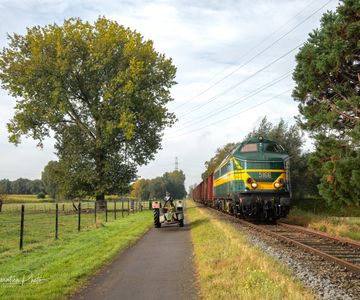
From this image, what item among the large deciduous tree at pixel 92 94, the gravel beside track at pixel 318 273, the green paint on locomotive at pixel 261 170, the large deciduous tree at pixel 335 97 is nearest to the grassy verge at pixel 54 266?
the gravel beside track at pixel 318 273

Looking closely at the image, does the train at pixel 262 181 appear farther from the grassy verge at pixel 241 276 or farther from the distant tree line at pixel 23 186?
the distant tree line at pixel 23 186

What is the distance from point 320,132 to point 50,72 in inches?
1028

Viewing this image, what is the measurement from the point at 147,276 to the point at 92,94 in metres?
29.0

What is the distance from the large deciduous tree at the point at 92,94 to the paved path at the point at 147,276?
22359mm

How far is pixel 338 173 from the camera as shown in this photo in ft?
49.0

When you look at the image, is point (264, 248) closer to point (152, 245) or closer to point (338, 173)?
point (152, 245)

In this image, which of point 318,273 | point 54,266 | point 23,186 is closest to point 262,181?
point 318,273

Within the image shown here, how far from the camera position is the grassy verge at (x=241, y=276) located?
6.22m

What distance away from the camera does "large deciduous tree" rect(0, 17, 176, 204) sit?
34.3 metres

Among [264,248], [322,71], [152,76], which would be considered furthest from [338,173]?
[152,76]

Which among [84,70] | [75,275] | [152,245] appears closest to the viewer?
[75,275]

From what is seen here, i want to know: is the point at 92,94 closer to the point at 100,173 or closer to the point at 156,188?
the point at 100,173

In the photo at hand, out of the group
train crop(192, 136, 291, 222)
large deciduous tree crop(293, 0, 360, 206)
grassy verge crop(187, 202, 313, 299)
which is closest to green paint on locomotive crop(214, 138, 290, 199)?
train crop(192, 136, 291, 222)

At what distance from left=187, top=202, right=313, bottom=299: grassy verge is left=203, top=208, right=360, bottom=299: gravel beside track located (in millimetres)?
362
